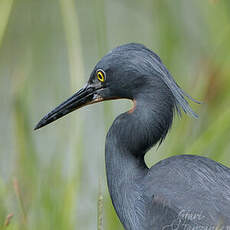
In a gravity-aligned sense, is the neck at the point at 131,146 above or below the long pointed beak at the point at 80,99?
below

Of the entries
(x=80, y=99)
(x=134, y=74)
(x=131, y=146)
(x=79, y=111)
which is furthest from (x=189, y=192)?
(x=79, y=111)

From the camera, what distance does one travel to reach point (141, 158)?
9.73 ft

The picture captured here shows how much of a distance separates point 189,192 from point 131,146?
0.34m

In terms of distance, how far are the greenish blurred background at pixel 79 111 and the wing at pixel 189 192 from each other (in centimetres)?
23

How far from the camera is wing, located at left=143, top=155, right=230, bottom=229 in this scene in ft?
8.48

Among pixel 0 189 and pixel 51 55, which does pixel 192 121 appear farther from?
pixel 51 55

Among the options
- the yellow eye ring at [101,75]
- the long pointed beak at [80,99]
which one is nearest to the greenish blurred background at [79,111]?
the long pointed beak at [80,99]

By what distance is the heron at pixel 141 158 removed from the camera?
267 cm

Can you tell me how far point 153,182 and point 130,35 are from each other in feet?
9.04

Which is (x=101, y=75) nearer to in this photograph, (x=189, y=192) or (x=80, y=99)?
(x=80, y=99)

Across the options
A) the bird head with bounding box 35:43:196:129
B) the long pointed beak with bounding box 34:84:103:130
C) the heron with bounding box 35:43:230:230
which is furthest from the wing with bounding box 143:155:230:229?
the long pointed beak with bounding box 34:84:103:130

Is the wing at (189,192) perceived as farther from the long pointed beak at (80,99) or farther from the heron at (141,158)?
the long pointed beak at (80,99)

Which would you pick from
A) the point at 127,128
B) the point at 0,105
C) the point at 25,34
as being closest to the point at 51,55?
the point at 25,34

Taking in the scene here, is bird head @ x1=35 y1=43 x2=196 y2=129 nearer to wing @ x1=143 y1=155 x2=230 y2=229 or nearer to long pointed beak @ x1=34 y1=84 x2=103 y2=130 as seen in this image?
long pointed beak @ x1=34 y1=84 x2=103 y2=130
